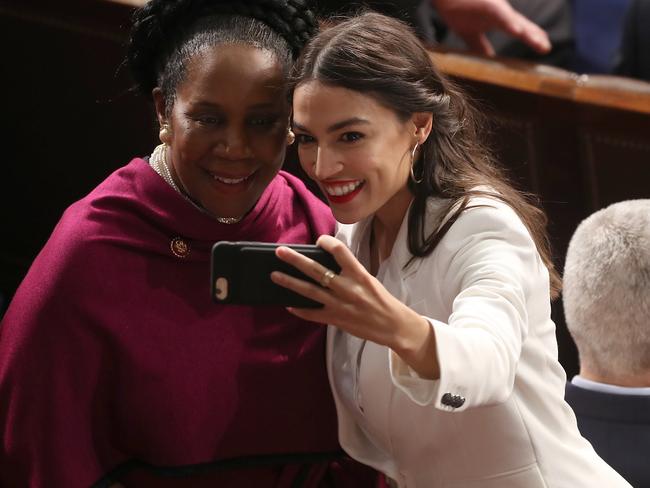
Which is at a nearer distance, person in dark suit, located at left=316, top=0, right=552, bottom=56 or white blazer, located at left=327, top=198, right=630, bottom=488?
white blazer, located at left=327, top=198, right=630, bottom=488

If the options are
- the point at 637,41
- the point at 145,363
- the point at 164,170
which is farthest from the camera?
the point at 637,41

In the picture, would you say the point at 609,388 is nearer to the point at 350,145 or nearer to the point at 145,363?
the point at 350,145

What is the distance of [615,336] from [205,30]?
859 mm

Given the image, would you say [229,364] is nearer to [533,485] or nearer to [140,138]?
[533,485]

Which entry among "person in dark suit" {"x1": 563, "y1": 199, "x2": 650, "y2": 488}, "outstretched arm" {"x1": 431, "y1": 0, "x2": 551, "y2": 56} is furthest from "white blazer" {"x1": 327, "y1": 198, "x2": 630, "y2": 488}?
"outstretched arm" {"x1": 431, "y1": 0, "x2": 551, "y2": 56}

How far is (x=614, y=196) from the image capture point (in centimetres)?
280

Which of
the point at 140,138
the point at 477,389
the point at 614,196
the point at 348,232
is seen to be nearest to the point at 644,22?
the point at 614,196

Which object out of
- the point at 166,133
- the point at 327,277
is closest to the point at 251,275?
the point at 327,277

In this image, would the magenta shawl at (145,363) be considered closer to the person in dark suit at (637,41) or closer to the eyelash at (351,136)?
the eyelash at (351,136)

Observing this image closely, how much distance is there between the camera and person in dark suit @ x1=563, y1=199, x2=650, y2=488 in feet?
6.91

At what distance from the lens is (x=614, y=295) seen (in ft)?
7.12

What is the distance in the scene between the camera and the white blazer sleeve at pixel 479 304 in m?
1.50

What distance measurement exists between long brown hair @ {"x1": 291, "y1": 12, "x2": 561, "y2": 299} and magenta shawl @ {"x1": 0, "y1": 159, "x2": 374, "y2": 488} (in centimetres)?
29

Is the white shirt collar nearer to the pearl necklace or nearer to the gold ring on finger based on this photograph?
the pearl necklace
